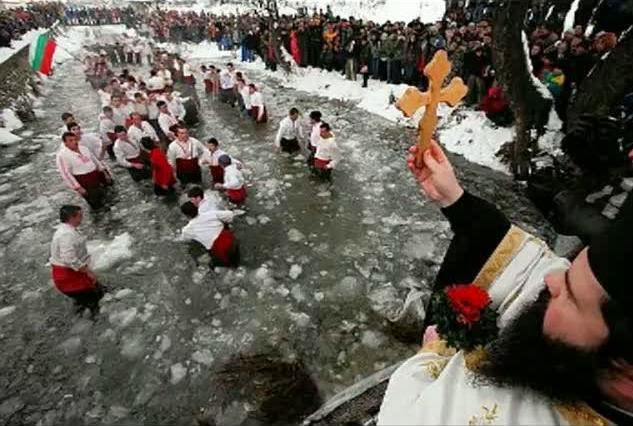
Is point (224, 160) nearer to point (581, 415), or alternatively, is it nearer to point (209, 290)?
point (209, 290)

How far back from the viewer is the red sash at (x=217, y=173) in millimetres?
7670

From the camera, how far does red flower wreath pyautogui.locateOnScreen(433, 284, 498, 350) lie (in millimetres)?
1289

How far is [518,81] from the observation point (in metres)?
6.54

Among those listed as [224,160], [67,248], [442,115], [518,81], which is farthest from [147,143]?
[442,115]

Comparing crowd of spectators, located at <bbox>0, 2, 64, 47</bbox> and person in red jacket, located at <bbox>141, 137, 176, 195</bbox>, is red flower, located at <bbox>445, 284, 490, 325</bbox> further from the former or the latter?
crowd of spectators, located at <bbox>0, 2, 64, 47</bbox>

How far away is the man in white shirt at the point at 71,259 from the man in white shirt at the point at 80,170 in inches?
101

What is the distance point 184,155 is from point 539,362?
7.35m

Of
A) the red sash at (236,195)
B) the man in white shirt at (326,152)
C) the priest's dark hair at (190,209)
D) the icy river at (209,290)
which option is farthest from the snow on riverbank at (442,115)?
the priest's dark hair at (190,209)

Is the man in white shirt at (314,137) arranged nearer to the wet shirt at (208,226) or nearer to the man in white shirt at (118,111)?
the wet shirt at (208,226)

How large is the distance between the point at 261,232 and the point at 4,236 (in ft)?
13.8

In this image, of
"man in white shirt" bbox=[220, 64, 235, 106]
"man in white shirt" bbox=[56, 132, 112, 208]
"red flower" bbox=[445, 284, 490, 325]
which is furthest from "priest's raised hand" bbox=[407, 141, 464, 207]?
"man in white shirt" bbox=[220, 64, 235, 106]

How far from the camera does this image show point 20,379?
410cm

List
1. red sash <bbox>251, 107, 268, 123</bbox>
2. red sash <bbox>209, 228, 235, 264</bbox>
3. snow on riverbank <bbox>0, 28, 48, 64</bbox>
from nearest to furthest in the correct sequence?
red sash <bbox>209, 228, 235, 264</bbox> < red sash <bbox>251, 107, 268, 123</bbox> < snow on riverbank <bbox>0, 28, 48, 64</bbox>

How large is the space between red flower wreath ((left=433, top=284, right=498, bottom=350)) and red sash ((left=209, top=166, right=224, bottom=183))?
670cm
